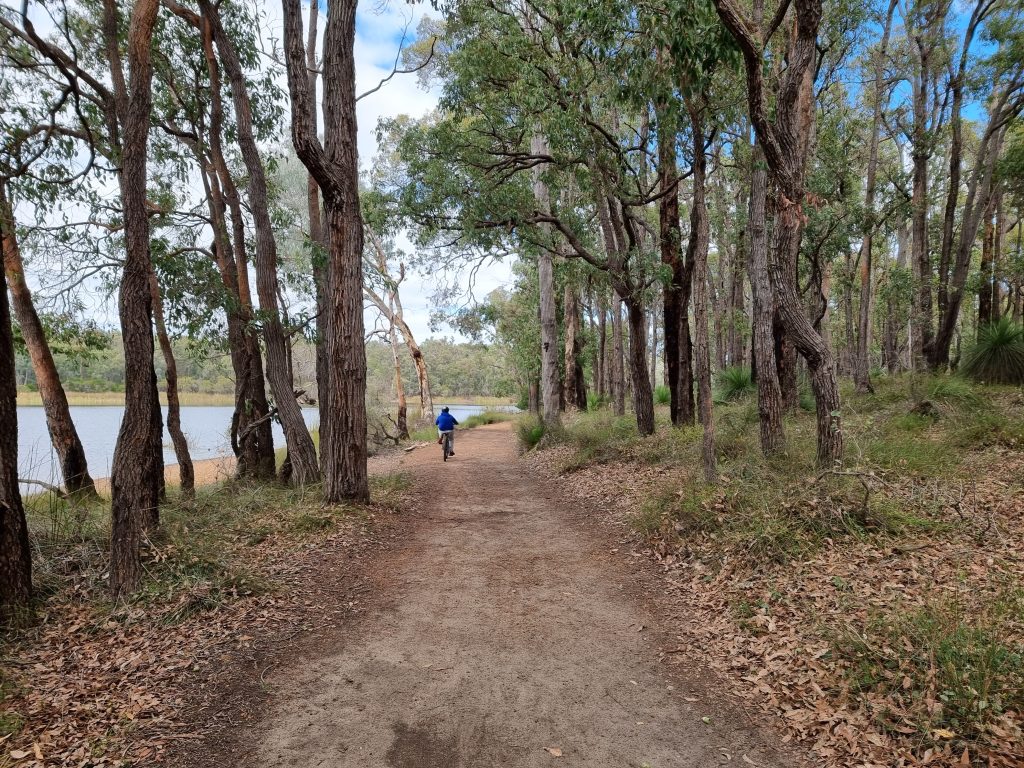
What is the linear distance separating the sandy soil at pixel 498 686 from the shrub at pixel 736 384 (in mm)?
9101

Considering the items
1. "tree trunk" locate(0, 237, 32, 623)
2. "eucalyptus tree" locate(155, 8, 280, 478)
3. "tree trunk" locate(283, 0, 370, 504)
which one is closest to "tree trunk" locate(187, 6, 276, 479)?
"eucalyptus tree" locate(155, 8, 280, 478)

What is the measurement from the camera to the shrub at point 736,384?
13.6 metres

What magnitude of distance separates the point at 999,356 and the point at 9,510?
14.3 metres

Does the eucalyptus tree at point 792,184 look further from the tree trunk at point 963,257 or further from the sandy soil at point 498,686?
the tree trunk at point 963,257

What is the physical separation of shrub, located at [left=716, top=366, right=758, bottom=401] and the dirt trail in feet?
29.8

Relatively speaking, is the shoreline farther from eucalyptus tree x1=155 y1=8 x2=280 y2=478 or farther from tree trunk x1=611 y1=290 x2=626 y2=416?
tree trunk x1=611 y1=290 x2=626 y2=416

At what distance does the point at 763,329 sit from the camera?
25.2 ft

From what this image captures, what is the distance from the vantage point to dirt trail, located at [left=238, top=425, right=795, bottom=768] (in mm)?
2975

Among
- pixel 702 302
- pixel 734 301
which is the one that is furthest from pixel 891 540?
pixel 734 301

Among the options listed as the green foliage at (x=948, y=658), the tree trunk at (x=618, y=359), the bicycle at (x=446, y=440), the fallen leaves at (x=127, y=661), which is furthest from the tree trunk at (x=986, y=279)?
the fallen leaves at (x=127, y=661)

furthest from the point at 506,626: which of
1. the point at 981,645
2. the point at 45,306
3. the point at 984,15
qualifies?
the point at 984,15

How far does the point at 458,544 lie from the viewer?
22.4ft

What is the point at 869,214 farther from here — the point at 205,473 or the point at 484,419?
the point at 484,419

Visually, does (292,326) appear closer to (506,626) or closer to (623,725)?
(506,626)
